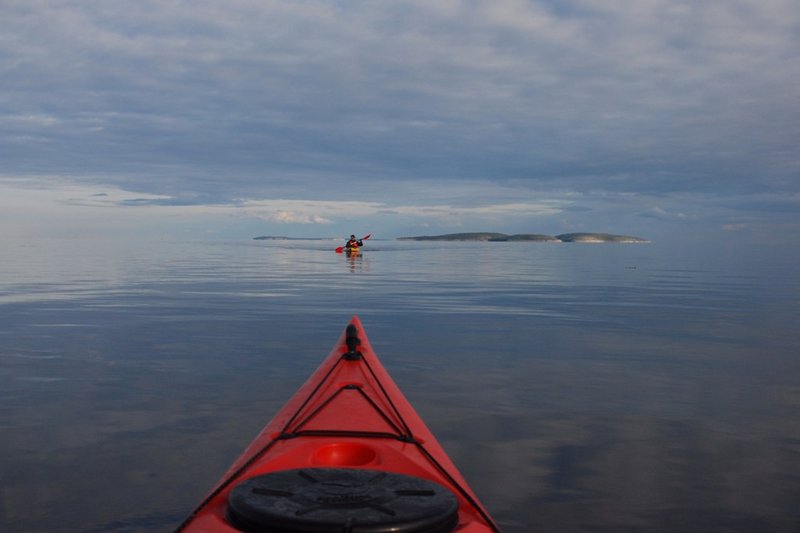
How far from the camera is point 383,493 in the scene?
4.55m

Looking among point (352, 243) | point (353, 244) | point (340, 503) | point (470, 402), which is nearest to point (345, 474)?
point (340, 503)

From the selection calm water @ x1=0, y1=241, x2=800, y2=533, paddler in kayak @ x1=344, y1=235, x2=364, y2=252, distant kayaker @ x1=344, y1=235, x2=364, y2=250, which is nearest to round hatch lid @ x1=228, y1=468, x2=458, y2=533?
calm water @ x1=0, y1=241, x2=800, y2=533

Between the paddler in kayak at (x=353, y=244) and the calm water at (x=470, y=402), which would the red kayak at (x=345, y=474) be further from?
the paddler in kayak at (x=353, y=244)

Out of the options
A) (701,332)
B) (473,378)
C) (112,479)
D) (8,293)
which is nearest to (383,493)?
(112,479)

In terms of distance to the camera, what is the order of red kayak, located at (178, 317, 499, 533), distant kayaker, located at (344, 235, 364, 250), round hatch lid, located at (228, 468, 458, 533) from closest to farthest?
round hatch lid, located at (228, 468, 458, 533) → red kayak, located at (178, 317, 499, 533) → distant kayaker, located at (344, 235, 364, 250)

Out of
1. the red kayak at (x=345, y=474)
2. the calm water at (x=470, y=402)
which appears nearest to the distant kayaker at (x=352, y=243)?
the calm water at (x=470, y=402)

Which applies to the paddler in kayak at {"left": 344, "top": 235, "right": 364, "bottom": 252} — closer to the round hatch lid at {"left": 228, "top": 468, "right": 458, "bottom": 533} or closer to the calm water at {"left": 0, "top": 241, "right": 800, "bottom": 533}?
the calm water at {"left": 0, "top": 241, "right": 800, "bottom": 533}

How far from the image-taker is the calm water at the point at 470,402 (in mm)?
6406

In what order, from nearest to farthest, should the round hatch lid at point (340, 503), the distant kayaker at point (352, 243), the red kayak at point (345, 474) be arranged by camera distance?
1. the round hatch lid at point (340, 503)
2. the red kayak at point (345, 474)
3. the distant kayaker at point (352, 243)

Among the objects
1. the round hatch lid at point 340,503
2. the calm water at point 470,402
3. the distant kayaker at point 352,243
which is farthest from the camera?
the distant kayaker at point 352,243

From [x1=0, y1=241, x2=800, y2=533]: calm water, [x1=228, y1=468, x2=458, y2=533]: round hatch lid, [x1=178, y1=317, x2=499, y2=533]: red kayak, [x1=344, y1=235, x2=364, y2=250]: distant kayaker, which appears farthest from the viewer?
[x1=344, y1=235, x2=364, y2=250]: distant kayaker

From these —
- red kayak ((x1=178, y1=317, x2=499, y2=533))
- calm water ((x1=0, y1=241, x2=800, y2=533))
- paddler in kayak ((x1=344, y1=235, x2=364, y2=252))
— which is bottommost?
calm water ((x1=0, y1=241, x2=800, y2=533))

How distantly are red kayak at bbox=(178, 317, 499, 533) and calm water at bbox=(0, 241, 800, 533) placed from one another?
3.57 feet

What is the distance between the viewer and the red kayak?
4.24 m
